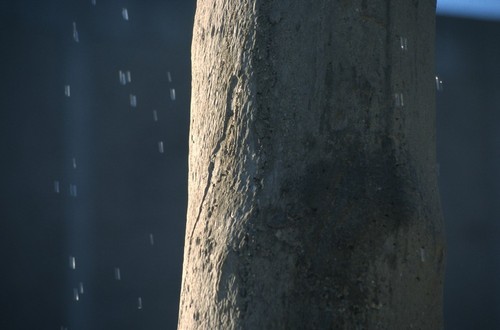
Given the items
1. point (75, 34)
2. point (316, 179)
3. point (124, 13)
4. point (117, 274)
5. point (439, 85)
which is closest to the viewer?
point (316, 179)

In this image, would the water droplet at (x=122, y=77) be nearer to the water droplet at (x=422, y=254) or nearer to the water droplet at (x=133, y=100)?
the water droplet at (x=133, y=100)

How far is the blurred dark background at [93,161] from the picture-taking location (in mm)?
4891

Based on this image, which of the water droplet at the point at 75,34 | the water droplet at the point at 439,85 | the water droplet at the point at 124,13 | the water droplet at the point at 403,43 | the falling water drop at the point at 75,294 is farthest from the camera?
the water droplet at the point at 439,85

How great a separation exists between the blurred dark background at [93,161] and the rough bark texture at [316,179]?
3.24 m

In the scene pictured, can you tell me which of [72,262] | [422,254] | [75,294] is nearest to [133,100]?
[72,262]

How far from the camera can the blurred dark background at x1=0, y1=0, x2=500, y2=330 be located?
4891 mm

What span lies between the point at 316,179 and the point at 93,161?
347cm

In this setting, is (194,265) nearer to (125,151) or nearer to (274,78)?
(274,78)

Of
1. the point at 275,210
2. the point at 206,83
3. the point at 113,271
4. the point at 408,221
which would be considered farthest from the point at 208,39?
the point at 113,271

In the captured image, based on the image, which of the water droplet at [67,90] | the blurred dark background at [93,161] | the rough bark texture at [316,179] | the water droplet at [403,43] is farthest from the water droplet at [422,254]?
the water droplet at [67,90]

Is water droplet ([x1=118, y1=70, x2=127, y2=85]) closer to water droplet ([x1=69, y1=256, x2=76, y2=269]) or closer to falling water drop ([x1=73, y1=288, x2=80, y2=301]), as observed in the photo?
water droplet ([x1=69, y1=256, x2=76, y2=269])

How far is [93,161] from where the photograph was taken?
502cm

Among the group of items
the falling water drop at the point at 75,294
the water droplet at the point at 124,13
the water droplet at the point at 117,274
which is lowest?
the falling water drop at the point at 75,294

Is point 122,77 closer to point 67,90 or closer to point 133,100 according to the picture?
point 133,100
